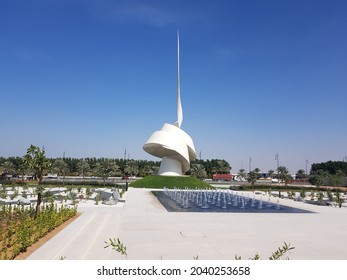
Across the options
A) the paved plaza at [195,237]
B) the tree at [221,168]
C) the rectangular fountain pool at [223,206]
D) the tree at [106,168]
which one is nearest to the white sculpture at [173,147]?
the tree at [106,168]

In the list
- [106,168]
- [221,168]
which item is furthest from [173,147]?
[221,168]

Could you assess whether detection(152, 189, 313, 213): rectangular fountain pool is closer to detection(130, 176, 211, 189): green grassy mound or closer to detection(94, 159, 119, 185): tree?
detection(130, 176, 211, 189): green grassy mound

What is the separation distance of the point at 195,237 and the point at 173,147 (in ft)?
108

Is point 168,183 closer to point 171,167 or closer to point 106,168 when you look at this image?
point 171,167

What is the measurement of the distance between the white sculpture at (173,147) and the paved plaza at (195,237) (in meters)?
27.2

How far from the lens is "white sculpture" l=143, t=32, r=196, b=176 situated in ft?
148

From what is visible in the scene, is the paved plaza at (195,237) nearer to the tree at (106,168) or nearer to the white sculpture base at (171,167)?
the tree at (106,168)

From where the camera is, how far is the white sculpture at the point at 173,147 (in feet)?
148

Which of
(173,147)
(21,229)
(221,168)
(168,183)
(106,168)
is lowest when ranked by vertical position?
(21,229)

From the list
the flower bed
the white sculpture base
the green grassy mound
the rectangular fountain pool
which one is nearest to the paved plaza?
the flower bed

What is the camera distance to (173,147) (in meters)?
44.7

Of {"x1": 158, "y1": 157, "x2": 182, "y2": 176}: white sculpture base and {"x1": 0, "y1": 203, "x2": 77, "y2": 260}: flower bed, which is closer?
{"x1": 0, "y1": 203, "x2": 77, "y2": 260}: flower bed

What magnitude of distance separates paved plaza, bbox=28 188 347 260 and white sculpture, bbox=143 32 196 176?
27.2 meters
